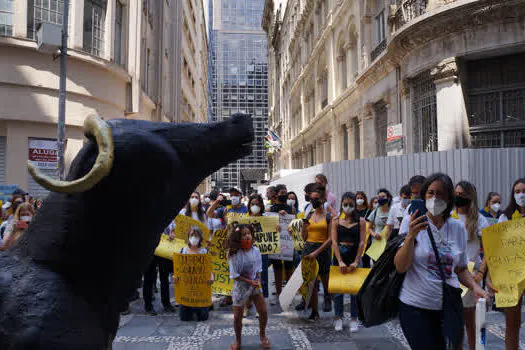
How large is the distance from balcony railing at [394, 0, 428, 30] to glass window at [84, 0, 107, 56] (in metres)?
11.3

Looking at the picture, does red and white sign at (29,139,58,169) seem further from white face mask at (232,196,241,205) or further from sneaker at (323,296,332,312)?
sneaker at (323,296,332,312)

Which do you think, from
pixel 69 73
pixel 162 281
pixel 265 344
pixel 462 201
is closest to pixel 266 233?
pixel 162 281

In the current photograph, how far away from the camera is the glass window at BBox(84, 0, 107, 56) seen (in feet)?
51.8

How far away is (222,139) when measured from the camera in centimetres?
187

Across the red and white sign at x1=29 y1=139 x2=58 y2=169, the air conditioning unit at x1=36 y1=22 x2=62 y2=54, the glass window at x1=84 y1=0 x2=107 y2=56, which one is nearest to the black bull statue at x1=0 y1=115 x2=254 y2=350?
the air conditioning unit at x1=36 y1=22 x2=62 y2=54

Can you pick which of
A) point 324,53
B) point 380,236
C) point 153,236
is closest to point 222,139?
point 153,236

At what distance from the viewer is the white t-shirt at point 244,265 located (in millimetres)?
5427

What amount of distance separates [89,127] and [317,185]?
5246 millimetres

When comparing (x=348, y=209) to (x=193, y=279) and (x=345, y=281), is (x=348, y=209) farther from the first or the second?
(x=193, y=279)

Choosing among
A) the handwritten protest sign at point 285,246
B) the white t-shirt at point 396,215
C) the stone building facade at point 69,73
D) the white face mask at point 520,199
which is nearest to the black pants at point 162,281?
the handwritten protest sign at point 285,246

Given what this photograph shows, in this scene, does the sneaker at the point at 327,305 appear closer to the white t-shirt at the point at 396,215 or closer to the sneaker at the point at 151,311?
the white t-shirt at the point at 396,215

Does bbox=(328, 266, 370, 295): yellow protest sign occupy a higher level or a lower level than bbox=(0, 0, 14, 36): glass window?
lower

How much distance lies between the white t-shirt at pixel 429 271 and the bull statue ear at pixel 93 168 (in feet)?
7.70

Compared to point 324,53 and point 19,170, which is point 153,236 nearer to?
point 19,170
